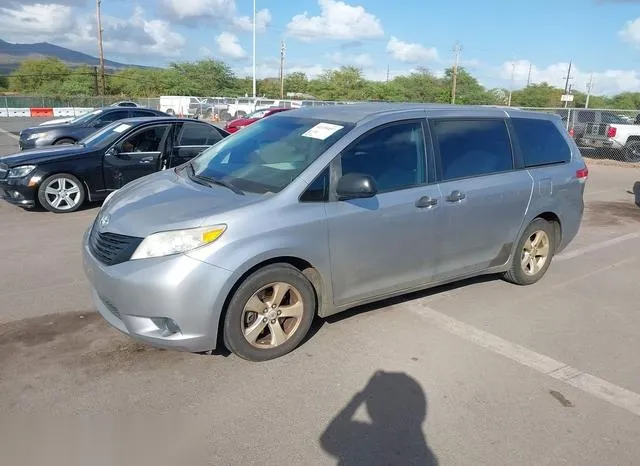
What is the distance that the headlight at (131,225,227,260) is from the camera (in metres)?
3.31

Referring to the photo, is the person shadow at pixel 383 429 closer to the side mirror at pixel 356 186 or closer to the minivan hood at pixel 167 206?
the side mirror at pixel 356 186

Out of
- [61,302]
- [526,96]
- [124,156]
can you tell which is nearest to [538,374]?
[61,302]

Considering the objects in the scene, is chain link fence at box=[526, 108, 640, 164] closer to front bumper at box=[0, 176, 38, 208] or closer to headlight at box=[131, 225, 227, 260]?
front bumper at box=[0, 176, 38, 208]

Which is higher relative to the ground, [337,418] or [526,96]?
[526,96]

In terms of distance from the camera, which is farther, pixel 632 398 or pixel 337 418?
pixel 632 398

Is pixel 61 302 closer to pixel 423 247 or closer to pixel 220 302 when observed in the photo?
pixel 220 302

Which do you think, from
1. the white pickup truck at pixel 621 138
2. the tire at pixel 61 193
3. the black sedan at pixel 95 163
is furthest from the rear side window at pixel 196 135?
the white pickup truck at pixel 621 138

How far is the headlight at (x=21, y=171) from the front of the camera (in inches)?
311

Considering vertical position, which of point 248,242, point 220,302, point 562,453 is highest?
point 248,242

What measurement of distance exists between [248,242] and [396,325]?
160 centimetres

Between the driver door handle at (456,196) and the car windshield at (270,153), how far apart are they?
104 cm

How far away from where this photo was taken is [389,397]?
332 cm

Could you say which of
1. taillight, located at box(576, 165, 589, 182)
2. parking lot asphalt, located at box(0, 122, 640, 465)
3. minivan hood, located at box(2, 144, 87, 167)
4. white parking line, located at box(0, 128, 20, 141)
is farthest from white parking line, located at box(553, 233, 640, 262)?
white parking line, located at box(0, 128, 20, 141)

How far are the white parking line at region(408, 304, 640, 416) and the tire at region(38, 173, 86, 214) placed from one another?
19.3 ft
